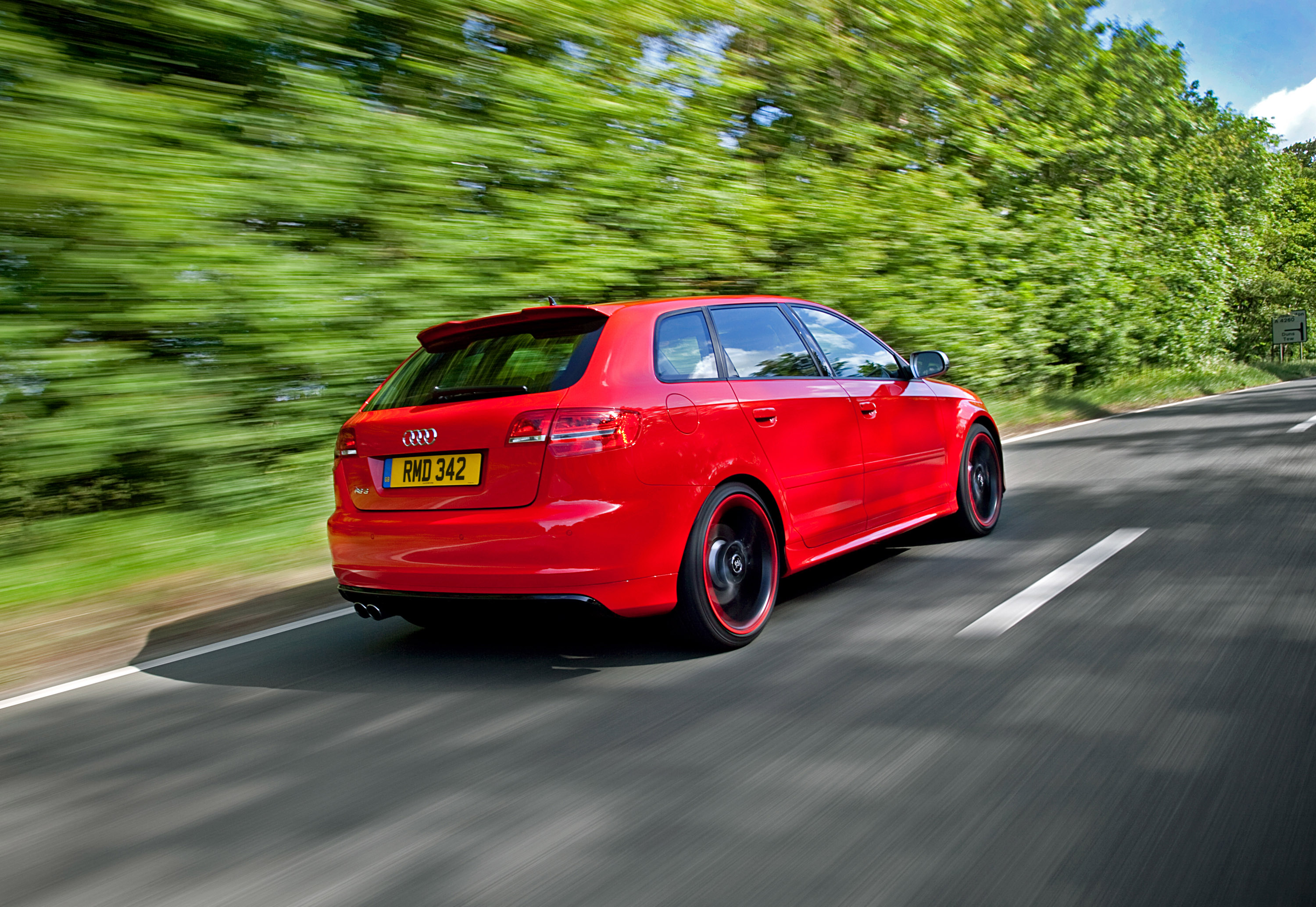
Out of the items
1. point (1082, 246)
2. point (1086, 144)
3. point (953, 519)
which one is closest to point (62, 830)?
point (953, 519)

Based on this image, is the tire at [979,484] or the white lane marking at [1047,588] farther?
the tire at [979,484]

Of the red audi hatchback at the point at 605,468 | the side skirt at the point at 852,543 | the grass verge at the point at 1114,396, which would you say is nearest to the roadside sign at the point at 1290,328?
the grass verge at the point at 1114,396

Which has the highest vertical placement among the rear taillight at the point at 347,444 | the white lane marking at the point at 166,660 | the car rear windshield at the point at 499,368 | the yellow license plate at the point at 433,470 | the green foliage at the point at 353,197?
the green foliage at the point at 353,197

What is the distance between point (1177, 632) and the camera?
405 cm

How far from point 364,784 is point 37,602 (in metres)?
3.18

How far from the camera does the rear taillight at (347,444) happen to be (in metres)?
4.39

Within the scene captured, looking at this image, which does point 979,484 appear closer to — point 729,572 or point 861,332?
point 861,332

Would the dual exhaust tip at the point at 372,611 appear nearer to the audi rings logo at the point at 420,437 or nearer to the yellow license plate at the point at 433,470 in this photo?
the yellow license plate at the point at 433,470

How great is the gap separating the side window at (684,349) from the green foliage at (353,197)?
3184 millimetres

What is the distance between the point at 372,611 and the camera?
4.23 metres

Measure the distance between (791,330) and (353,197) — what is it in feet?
10.8

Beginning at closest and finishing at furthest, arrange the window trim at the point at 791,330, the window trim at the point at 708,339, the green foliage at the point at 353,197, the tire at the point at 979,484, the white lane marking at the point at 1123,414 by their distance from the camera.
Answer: the window trim at the point at 708,339, the window trim at the point at 791,330, the green foliage at the point at 353,197, the tire at the point at 979,484, the white lane marking at the point at 1123,414

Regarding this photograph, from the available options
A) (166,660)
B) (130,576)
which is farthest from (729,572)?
(130,576)

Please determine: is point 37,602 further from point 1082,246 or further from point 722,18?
point 1082,246
